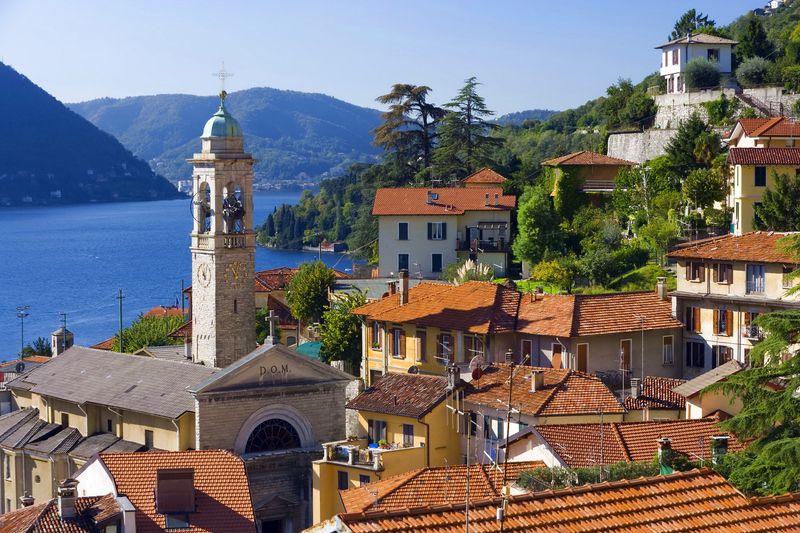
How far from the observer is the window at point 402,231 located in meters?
61.8

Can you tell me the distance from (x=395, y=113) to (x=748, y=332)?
35.1 m

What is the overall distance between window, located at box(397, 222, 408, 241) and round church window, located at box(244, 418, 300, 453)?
75.1 ft

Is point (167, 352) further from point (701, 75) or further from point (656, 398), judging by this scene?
point (701, 75)

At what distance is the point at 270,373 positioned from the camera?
3919cm

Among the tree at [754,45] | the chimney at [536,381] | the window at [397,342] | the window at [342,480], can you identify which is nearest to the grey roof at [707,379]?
the chimney at [536,381]

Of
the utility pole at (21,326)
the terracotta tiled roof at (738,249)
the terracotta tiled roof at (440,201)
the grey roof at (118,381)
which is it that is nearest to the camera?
the grey roof at (118,381)

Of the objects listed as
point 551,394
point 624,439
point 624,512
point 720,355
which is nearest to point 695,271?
point 720,355

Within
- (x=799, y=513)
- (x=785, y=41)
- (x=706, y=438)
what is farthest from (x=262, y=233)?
(x=799, y=513)

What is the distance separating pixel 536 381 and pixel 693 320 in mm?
9150

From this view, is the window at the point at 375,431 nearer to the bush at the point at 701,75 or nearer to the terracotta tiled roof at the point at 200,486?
the terracotta tiled roof at the point at 200,486

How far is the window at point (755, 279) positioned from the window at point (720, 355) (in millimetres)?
1842

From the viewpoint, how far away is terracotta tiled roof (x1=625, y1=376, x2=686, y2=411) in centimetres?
3586

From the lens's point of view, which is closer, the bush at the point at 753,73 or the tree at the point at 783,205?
the tree at the point at 783,205

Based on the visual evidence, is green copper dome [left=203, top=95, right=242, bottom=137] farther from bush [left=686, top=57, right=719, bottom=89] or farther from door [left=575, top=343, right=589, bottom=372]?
bush [left=686, top=57, right=719, bottom=89]
